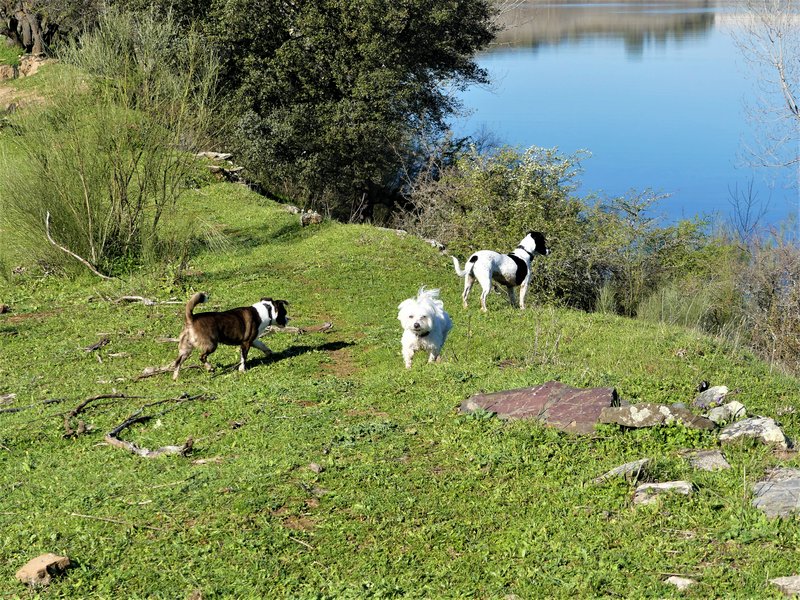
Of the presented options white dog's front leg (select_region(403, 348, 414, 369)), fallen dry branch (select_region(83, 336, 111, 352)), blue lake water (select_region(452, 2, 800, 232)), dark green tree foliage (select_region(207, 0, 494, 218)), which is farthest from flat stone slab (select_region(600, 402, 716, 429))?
dark green tree foliage (select_region(207, 0, 494, 218))

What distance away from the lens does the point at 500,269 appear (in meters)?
16.9

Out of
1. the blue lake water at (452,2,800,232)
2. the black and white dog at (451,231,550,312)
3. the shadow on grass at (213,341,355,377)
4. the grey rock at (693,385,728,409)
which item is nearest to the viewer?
the grey rock at (693,385,728,409)

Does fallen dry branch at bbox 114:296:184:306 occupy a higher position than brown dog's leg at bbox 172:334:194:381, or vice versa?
brown dog's leg at bbox 172:334:194:381

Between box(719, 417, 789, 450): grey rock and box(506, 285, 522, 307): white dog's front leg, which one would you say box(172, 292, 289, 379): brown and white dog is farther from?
box(719, 417, 789, 450): grey rock

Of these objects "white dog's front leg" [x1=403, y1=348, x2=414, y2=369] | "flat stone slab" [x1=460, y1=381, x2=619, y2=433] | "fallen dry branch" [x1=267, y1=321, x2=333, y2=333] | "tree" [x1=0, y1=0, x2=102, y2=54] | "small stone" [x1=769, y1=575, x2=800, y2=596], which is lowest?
"fallen dry branch" [x1=267, y1=321, x2=333, y2=333]

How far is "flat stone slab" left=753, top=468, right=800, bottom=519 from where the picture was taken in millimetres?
6633

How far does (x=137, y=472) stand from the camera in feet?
27.8

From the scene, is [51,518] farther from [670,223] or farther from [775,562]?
[670,223]

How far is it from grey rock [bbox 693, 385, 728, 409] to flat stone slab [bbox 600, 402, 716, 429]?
0.86 metres

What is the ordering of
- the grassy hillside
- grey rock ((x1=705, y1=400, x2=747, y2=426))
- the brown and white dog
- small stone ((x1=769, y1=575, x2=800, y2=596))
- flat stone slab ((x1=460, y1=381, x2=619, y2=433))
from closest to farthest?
1. small stone ((x1=769, y1=575, x2=800, y2=596))
2. the grassy hillside
3. flat stone slab ((x1=460, y1=381, x2=619, y2=433))
4. grey rock ((x1=705, y1=400, x2=747, y2=426))
5. the brown and white dog

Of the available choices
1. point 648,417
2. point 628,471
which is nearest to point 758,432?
point 648,417

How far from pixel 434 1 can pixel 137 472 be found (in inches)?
955

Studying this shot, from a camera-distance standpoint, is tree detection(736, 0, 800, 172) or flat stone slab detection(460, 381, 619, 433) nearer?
flat stone slab detection(460, 381, 619, 433)

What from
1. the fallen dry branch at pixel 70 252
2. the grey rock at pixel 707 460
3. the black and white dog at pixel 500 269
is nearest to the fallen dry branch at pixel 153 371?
the black and white dog at pixel 500 269
